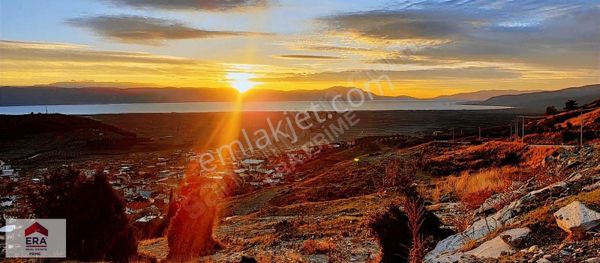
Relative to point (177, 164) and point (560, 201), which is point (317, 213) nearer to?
point (560, 201)

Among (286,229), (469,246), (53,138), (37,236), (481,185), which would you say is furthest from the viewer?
(53,138)

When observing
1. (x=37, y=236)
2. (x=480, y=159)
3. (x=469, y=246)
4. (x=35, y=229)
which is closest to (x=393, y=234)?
(x=469, y=246)

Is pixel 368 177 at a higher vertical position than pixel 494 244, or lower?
lower

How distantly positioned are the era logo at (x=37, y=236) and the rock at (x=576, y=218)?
30.5ft

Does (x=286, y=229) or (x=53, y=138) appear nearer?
(x=286, y=229)

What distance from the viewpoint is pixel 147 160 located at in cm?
Answer: 5953

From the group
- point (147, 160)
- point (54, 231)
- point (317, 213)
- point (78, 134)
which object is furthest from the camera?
point (78, 134)

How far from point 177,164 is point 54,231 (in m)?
44.4

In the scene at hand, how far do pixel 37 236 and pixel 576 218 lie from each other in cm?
976

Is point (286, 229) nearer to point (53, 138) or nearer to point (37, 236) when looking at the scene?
point (37, 236)

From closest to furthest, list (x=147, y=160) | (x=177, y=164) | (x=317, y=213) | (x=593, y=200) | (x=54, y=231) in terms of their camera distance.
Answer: (x=593, y=200) < (x=54, y=231) < (x=317, y=213) < (x=177, y=164) < (x=147, y=160)

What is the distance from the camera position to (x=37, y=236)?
9625 mm

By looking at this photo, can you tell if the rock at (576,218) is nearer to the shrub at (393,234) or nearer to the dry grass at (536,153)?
the shrub at (393,234)

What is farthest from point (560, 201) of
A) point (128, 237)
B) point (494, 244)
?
point (128, 237)
